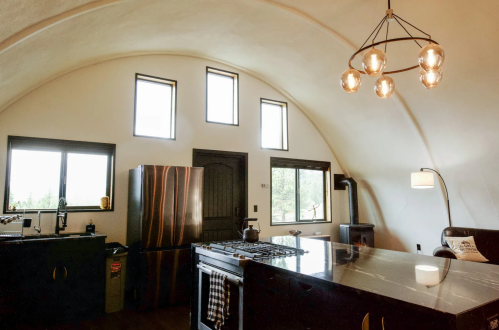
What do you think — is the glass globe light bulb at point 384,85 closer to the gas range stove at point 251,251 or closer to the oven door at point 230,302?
the gas range stove at point 251,251

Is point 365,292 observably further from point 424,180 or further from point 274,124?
point 274,124

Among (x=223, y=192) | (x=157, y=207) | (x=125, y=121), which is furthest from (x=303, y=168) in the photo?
(x=125, y=121)

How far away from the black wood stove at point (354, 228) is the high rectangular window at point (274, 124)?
1739 millimetres

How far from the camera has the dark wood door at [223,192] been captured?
5402 mm

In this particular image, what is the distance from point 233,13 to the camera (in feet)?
13.8

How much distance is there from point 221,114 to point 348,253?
3.84 metres

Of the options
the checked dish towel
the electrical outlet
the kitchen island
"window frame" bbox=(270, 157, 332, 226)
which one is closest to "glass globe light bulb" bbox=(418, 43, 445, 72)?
the kitchen island

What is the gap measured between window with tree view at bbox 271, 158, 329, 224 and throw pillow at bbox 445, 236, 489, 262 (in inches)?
102

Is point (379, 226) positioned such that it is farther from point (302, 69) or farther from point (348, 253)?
point (348, 253)

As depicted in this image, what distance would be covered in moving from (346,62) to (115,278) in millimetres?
4489

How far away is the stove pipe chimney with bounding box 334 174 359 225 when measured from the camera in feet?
21.9

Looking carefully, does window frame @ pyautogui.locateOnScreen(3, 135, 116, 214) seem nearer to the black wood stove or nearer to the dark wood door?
the dark wood door

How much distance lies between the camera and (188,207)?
4.37 m

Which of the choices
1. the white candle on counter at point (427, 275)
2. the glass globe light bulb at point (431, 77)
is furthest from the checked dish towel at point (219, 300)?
the glass globe light bulb at point (431, 77)
